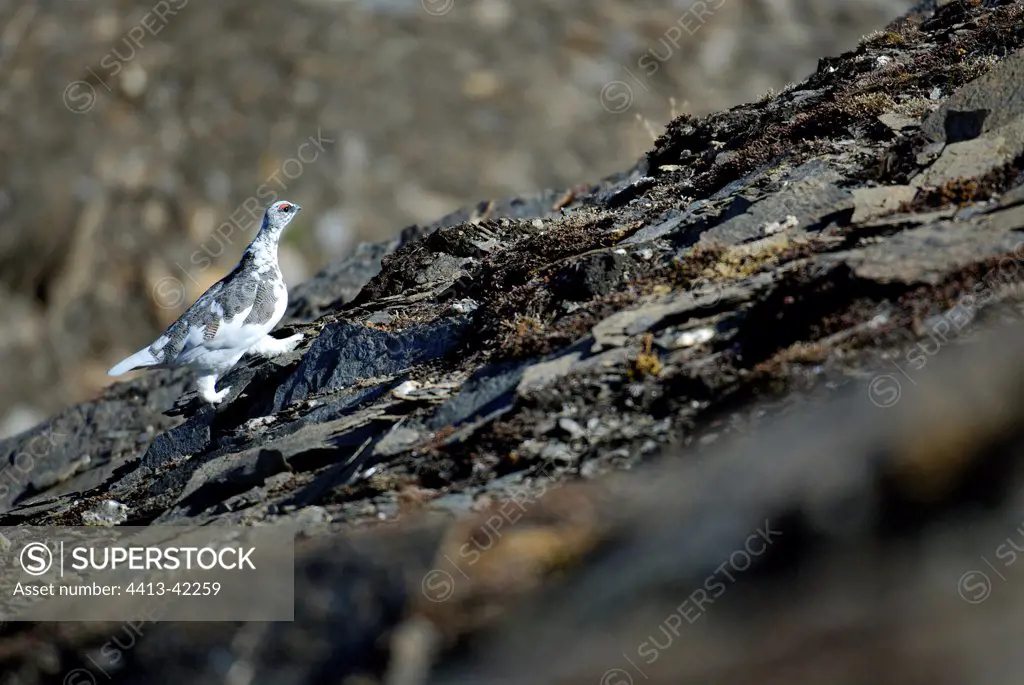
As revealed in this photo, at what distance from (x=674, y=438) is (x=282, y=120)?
21.5 metres

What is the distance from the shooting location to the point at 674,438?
6.51 metres

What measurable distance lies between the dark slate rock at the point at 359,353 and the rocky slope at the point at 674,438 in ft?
0.10

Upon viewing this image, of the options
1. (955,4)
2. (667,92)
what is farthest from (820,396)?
(667,92)

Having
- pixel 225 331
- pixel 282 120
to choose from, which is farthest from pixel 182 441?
pixel 282 120

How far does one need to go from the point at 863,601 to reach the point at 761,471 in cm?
75

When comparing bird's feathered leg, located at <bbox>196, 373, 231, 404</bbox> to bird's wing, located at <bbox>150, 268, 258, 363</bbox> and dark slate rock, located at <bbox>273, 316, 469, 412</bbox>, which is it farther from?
dark slate rock, located at <bbox>273, 316, 469, 412</bbox>

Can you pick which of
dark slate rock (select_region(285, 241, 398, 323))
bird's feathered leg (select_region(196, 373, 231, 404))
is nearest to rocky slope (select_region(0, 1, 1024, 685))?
bird's feathered leg (select_region(196, 373, 231, 404))

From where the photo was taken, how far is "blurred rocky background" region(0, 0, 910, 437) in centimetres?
2194

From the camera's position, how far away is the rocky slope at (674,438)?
4.80 meters

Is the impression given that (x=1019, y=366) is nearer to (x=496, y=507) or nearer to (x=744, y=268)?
(x=496, y=507)

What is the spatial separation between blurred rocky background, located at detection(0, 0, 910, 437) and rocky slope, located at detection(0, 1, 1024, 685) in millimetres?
8878

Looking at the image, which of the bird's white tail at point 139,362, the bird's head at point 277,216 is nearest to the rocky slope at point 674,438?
the bird's white tail at point 139,362

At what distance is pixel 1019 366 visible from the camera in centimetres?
520

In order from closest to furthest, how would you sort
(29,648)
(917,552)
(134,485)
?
(917,552), (29,648), (134,485)
